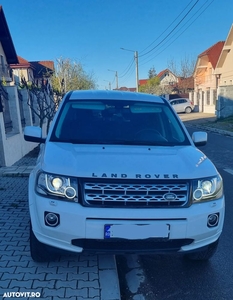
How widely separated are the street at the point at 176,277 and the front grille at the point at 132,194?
0.92 meters

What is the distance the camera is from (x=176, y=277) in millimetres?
3219

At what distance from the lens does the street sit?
115 inches

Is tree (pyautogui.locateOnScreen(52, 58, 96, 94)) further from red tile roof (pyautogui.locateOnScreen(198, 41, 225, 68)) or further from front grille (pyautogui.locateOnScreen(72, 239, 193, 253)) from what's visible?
front grille (pyautogui.locateOnScreen(72, 239, 193, 253))

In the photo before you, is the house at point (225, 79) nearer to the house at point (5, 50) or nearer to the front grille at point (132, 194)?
the house at point (5, 50)

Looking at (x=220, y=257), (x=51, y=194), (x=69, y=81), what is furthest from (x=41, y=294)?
(x=69, y=81)

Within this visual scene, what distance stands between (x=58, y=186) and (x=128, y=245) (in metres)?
0.84

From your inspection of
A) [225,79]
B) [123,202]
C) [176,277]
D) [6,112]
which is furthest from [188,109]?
[123,202]

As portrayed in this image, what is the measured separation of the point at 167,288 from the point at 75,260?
103cm

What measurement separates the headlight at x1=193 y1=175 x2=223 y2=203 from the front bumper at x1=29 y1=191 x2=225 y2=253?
68 mm

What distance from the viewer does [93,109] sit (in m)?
4.11

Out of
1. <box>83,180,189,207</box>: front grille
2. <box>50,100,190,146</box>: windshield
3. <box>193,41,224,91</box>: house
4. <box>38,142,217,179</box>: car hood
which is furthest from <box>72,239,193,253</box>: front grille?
<box>193,41,224,91</box>: house

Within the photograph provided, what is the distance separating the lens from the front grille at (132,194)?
2.68m

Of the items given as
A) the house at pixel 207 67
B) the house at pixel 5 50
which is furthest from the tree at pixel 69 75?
the house at pixel 207 67

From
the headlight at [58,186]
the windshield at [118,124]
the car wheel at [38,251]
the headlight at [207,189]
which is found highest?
the windshield at [118,124]
